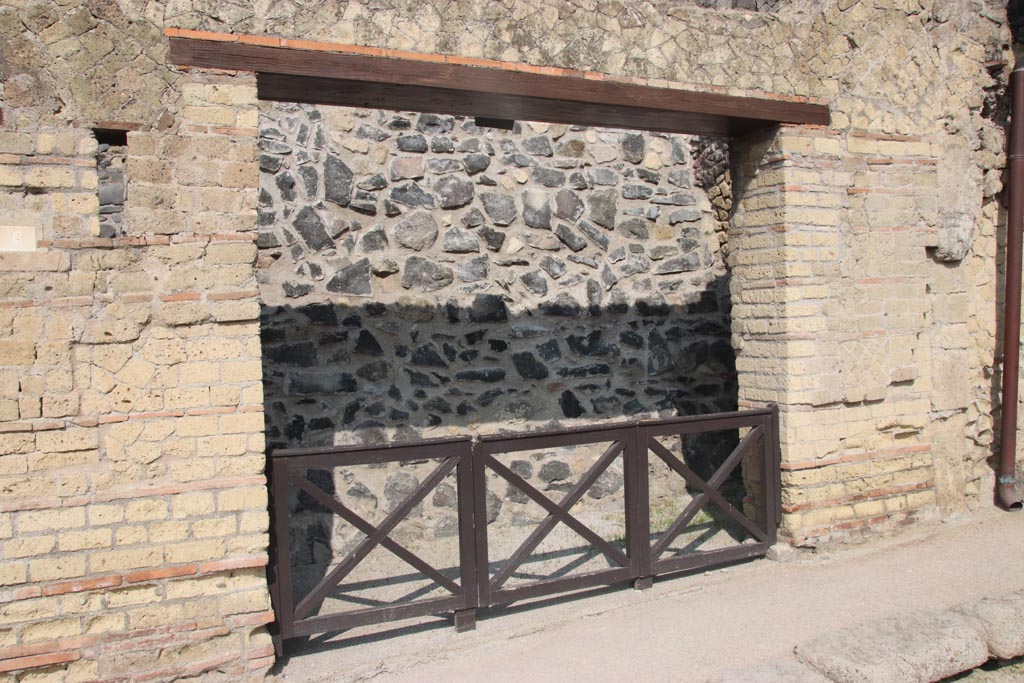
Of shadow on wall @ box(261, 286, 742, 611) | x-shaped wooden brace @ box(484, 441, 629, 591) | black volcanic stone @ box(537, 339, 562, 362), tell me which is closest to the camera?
x-shaped wooden brace @ box(484, 441, 629, 591)

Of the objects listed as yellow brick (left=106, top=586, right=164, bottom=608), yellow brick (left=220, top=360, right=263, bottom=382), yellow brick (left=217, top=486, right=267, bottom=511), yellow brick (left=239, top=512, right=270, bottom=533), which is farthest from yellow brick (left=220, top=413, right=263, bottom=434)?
yellow brick (left=106, top=586, right=164, bottom=608)

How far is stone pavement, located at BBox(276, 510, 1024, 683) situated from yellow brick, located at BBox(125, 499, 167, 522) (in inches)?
39.2

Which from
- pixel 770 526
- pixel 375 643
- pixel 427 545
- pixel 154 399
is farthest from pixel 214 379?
pixel 770 526

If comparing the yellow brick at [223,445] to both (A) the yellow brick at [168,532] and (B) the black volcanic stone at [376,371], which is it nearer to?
(A) the yellow brick at [168,532]

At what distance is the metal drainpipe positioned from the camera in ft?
18.9

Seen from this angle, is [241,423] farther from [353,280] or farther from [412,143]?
[412,143]

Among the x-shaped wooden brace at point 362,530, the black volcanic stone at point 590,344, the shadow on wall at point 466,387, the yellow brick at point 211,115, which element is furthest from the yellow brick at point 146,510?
the black volcanic stone at point 590,344

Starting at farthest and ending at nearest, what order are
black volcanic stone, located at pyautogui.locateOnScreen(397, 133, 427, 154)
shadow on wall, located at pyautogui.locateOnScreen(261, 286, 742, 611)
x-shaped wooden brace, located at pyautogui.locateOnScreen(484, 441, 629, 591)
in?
1. black volcanic stone, located at pyautogui.locateOnScreen(397, 133, 427, 154)
2. shadow on wall, located at pyautogui.locateOnScreen(261, 286, 742, 611)
3. x-shaped wooden brace, located at pyautogui.locateOnScreen(484, 441, 629, 591)

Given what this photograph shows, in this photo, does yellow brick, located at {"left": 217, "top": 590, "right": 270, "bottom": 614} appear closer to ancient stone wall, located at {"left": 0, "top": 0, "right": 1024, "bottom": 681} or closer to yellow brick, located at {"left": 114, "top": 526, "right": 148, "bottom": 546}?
ancient stone wall, located at {"left": 0, "top": 0, "right": 1024, "bottom": 681}

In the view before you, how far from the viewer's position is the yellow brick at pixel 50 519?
348 centimetres

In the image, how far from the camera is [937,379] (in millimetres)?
5637

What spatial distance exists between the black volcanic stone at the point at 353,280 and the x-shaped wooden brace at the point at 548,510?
2.13 metres

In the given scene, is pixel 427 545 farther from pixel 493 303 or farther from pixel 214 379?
pixel 214 379

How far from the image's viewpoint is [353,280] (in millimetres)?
5992
